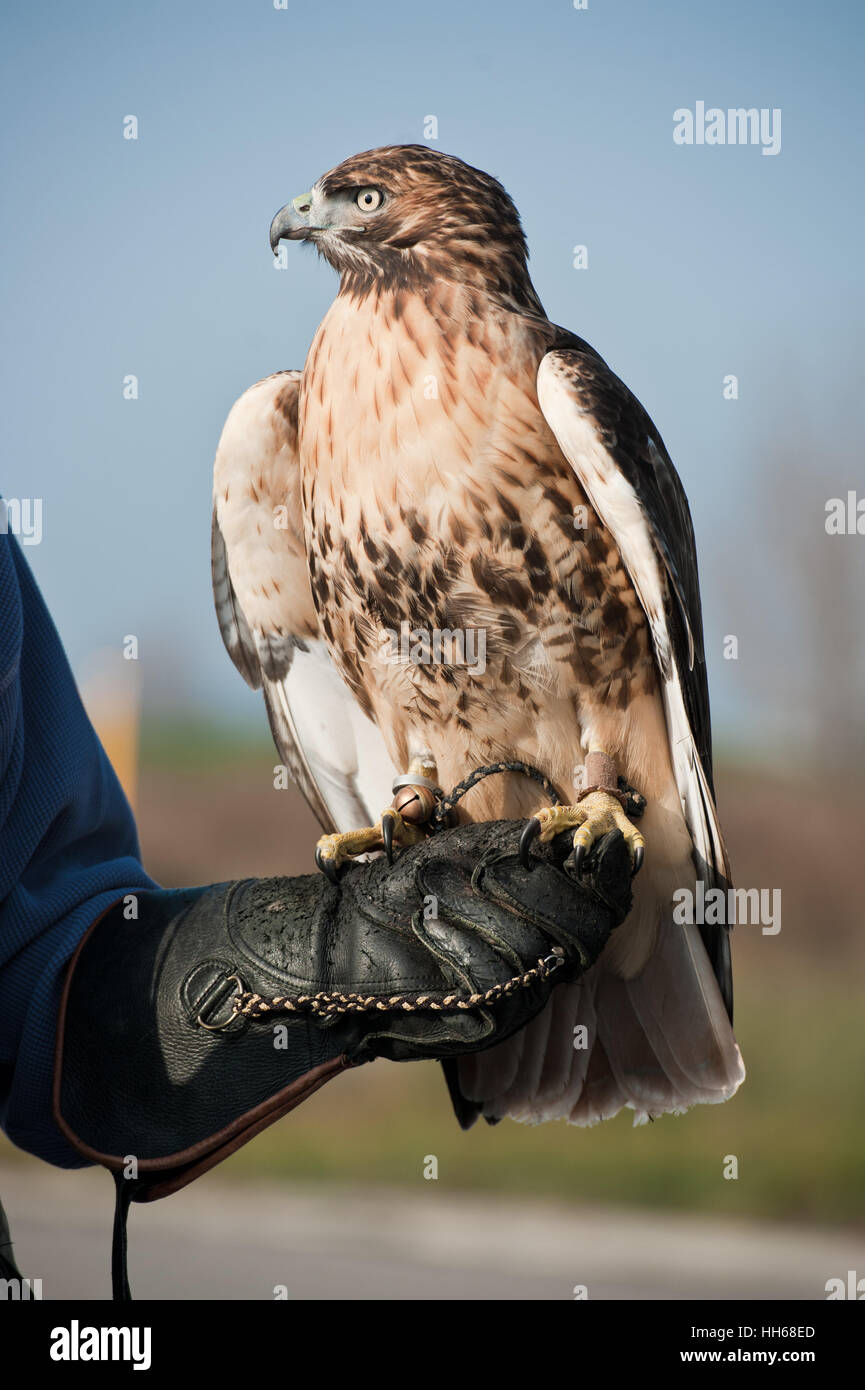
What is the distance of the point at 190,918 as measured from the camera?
1.39 meters

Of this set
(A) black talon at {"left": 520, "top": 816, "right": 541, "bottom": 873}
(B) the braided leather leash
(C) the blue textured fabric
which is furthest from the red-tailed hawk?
(C) the blue textured fabric

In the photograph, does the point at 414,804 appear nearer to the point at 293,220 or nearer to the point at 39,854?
the point at 39,854

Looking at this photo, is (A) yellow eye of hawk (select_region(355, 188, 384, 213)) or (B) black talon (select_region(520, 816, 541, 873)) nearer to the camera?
(B) black talon (select_region(520, 816, 541, 873))

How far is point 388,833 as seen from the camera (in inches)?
59.9

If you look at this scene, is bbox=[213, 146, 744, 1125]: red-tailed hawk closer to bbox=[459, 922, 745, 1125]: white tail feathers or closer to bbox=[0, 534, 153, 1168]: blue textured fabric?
bbox=[459, 922, 745, 1125]: white tail feathers

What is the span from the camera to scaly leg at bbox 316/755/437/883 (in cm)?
154

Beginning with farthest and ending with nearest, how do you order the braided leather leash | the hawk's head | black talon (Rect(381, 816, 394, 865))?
the hawk's head → black talon (Rect(381, 816, 394, 865)) → the braided leather leash

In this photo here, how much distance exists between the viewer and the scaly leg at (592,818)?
134 cm

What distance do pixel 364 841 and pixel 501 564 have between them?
445 mm

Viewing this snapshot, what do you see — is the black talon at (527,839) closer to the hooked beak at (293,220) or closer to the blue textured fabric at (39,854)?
the blue textured fabric at (39,854)

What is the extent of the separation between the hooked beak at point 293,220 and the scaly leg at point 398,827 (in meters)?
0.81

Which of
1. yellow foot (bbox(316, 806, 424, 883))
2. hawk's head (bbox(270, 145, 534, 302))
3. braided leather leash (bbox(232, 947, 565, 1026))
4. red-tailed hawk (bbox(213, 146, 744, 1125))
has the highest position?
hawk's head (bbox(270, 145, 534, 302))

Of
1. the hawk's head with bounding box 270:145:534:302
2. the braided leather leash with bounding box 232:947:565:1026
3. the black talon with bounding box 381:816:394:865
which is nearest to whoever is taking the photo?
the braided leather leash with bounding box 232:947:565:1026

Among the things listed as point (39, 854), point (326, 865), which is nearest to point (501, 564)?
point (326, 865)
